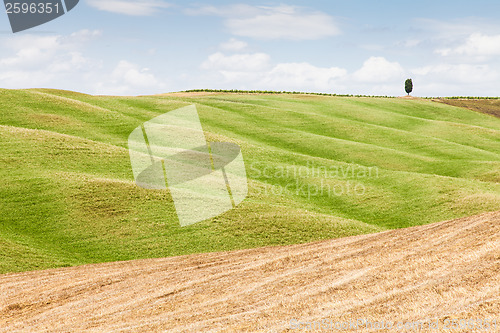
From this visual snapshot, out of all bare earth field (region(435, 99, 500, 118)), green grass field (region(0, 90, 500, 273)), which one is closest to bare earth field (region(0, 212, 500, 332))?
green grass field (region(0, 90, 500, 273))

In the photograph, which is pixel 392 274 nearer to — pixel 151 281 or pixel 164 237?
pixel 151 281

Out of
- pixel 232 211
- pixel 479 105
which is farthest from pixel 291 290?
pixel 479 105

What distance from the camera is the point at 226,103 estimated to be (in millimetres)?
101438

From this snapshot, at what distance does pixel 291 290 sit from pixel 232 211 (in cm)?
2304

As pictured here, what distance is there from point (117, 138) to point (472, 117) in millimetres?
81850

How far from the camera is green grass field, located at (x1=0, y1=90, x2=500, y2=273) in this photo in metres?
35.2

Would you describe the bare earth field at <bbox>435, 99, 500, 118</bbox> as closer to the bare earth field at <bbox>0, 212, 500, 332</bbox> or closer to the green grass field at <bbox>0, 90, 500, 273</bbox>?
the green grass field at <bbox>0, 90, 500, 273</bbox>

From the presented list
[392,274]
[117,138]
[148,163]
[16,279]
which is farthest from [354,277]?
[117,138]

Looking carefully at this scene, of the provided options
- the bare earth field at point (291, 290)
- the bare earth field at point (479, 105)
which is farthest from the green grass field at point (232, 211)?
the bare earth field at point (479, 105)

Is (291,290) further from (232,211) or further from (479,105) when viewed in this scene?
(479,105)

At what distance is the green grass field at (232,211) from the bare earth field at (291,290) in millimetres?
8926

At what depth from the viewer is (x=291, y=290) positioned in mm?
16859

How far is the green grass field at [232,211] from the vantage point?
35188 mm

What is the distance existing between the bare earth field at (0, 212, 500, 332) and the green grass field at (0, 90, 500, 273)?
29.3 ft
